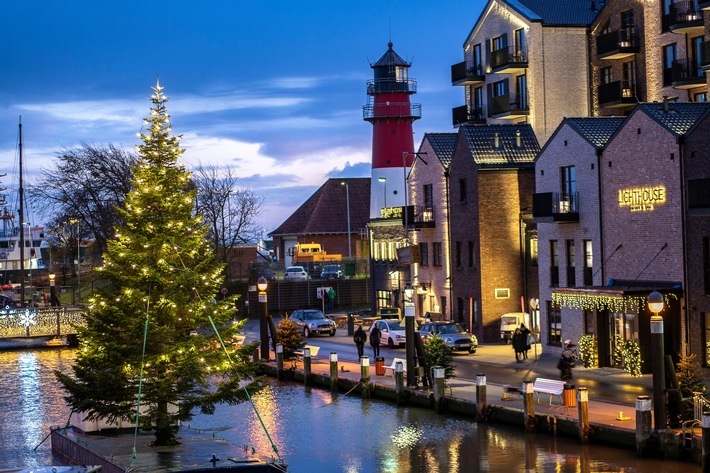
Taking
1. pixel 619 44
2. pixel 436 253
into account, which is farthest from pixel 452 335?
pixel 619 44

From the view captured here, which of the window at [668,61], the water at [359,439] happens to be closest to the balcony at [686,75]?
the window at [668,61]

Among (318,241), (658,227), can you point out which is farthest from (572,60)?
(318,241)

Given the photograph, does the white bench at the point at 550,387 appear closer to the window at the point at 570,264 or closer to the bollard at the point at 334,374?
the bollard at the point at 334,374

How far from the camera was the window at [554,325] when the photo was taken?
51938 millimetres

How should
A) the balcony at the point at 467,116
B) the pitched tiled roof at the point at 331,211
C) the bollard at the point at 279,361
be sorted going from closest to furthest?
the bollard at the point at 279,361 → the balcony at the point at 467,116 → the pitched tiled roof at the point at 331,211

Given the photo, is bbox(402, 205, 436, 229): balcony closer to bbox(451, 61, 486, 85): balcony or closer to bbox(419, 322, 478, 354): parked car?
bbox(451, 61, 486, 85): balcony

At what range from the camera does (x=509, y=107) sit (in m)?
69.9

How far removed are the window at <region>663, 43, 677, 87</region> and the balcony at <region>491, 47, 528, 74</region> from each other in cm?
878

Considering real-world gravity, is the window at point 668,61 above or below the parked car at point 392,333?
above

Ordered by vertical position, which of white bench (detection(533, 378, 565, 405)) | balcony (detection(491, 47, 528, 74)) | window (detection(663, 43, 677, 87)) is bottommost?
white bench (detection(533, 378, 565, 405))

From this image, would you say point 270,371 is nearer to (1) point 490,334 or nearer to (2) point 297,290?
(1) point 490,334

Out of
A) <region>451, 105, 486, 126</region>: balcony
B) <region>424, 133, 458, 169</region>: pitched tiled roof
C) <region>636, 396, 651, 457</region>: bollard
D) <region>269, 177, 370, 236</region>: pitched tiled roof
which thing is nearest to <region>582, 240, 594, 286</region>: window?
<region>424, 133, 458, 169</region>: pitched tiled roof

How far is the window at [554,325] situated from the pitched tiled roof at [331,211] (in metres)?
58.8

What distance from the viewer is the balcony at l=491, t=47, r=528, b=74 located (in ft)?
224
